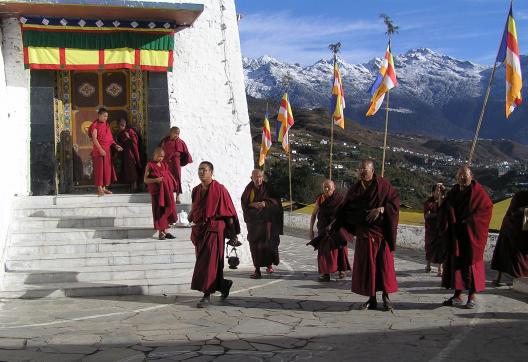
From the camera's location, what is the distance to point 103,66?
32.0 feet

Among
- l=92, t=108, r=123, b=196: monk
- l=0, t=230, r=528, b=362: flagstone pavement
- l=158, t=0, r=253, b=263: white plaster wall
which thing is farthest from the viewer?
l=158, t=0, r=253, b=263: white plaster wall

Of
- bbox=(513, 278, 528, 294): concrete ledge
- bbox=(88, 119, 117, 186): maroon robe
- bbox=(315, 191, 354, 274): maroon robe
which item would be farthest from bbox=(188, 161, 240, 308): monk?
bbox=(513, 278, 528, 294): concrete ledge

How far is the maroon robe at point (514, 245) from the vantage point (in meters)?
7.80

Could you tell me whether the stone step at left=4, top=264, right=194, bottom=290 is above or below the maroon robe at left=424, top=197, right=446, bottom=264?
below

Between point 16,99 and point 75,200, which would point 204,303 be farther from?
point 16,99

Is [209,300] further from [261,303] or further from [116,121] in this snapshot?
[116,121]

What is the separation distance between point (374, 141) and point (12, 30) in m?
72.9

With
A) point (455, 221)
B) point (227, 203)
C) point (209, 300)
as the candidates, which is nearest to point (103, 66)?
point (227, 203)

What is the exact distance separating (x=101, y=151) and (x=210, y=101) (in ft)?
6.26

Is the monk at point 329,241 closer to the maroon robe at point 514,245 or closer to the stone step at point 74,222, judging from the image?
the maroon robe at point 514,245

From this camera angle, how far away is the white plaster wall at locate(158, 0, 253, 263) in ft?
32.7

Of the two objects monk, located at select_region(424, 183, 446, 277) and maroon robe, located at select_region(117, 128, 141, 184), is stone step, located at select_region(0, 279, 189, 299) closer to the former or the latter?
maroon robe, located at select_region(117, 128, 141, 184)

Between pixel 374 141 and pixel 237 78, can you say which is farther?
pixel 374 141

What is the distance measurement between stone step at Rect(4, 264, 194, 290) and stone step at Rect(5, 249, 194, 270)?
0.09 m
